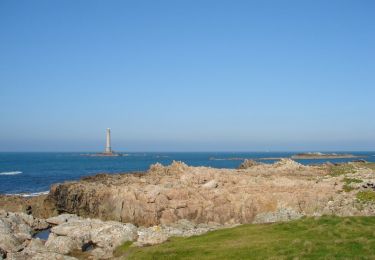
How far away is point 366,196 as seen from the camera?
4406 centimetres

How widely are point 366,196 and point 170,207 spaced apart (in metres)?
19.7

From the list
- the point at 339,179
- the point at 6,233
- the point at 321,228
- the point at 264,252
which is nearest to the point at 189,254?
the point at 264,252

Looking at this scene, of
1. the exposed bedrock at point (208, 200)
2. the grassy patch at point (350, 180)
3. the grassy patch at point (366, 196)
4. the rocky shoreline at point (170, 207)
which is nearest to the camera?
the rocky shoreline at point (170, 207)

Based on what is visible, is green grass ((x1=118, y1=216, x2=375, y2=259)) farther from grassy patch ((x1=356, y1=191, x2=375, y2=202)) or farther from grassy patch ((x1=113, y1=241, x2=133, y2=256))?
grassy patch ((x1=356, y1=191, x2=375, y2=202))

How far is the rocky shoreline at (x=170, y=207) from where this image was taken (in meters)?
34.2

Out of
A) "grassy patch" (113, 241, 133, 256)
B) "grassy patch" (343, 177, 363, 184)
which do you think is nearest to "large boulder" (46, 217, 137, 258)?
"grassy patch" (113, 241, 133, 256)

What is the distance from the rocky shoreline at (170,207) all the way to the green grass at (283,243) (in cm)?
489

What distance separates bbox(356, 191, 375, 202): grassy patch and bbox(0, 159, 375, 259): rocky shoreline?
54 cm

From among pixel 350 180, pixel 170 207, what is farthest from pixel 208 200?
pixel 350 180

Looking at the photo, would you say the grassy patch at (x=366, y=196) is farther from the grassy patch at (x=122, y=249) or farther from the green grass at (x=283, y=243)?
the grassy patch at (x=122, y=249)

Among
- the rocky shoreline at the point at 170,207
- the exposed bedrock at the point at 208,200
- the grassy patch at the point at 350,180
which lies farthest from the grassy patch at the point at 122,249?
the grassy patch at the point at 350,180

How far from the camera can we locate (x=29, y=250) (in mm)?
31234

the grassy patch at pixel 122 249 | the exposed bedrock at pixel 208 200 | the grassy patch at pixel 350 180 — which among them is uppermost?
the grassy patch at pixel 350 180

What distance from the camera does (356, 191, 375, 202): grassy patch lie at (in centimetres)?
4316
